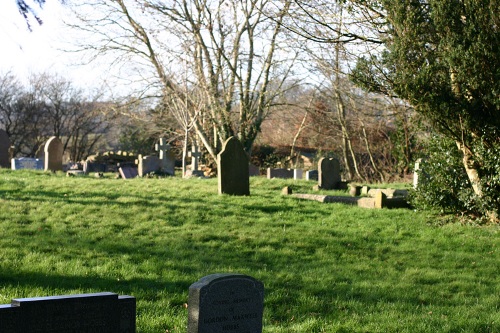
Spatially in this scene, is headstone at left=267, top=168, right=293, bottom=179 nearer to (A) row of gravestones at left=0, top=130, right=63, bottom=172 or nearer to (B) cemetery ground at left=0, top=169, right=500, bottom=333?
(A) row of gravestones at left=0, top=130, right=63, bottom=172

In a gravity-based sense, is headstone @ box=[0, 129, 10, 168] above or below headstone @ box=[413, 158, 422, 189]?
above

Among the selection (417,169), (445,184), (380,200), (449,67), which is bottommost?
(380,200)

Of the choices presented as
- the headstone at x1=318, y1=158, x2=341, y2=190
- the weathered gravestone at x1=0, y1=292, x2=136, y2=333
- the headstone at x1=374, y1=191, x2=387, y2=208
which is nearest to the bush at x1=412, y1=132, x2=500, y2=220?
the headstone at x1=374, y1=191, x2=387, y2=208

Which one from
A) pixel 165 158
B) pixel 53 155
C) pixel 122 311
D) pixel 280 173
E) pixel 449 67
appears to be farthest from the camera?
pixel 280 173

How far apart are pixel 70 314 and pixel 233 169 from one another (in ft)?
38.0

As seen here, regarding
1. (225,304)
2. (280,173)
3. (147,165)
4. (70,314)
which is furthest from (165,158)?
(70,314)

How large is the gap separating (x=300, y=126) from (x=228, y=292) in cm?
3146

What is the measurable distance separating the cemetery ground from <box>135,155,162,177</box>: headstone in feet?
35.8

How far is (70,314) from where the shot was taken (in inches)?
207

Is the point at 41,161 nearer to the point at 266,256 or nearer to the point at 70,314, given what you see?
the point at 266,256

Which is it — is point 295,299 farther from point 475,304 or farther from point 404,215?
point 404,215

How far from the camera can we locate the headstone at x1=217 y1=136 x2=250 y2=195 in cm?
1664

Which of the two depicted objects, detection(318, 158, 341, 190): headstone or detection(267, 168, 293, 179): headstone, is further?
detection(267, 168, 293, 179): headstone

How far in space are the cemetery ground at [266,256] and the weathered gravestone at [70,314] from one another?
57.1 inches
